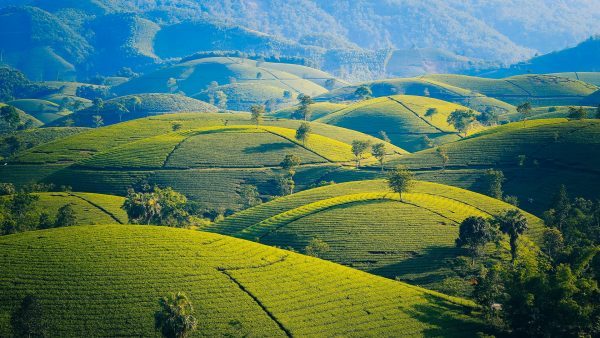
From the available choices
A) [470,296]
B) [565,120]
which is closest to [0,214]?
[470,296]

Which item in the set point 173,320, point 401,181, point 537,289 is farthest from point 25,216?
point 537,289

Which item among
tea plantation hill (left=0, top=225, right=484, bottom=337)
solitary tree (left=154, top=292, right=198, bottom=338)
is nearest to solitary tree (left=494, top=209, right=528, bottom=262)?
tea plantation hill (left=0, top=225, right=484, bottom=337)

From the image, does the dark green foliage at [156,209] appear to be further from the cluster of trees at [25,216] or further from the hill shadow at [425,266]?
the hill shadow at [425,266]

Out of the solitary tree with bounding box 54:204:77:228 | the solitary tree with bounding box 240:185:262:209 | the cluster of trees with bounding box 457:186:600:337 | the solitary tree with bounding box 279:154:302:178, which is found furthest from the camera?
the solitary tree with bounding box 279:154:302:178

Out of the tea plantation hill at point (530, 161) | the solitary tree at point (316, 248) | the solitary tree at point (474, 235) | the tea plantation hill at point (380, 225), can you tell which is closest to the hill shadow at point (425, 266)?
the tea plantation hill at point (380, 225)

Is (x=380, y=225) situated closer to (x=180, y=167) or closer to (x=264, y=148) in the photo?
(x=180, y=167)

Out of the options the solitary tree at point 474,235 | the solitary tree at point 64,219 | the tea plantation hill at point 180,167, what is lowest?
the solitary tree at point 64,219

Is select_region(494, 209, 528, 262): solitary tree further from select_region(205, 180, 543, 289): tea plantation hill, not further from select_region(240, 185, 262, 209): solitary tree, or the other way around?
select_region(240, 185, 262, 209): solitary tree
